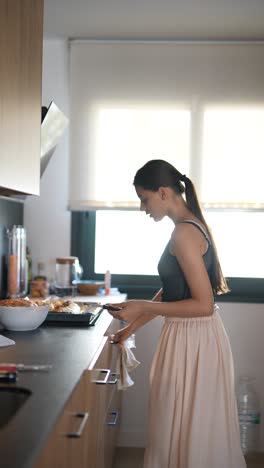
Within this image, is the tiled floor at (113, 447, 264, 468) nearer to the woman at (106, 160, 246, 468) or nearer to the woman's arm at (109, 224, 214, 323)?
the woman at (106, 160, 246, 468)

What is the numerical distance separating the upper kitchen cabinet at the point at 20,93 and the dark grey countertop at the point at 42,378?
0.49 metres

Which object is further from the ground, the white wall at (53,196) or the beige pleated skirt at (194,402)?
the white wall at (53,196)

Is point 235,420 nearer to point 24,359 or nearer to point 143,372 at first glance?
point 24,359

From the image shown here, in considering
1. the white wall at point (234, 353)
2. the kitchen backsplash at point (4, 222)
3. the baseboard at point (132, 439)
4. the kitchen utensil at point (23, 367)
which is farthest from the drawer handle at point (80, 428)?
the baseboard at point (132, 439)

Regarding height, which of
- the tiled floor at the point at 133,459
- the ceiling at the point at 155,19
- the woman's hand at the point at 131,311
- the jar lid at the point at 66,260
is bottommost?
the tiled floor at the point at 133,459

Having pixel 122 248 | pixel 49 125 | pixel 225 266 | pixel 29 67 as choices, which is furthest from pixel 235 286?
pixel 29 67

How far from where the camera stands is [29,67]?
1.90 meters

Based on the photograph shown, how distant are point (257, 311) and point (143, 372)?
0.73 metres

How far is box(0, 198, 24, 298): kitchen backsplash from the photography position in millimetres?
2734

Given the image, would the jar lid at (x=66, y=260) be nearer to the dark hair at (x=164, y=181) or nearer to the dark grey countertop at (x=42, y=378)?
the dark grey countertop at (x=42, y=378)

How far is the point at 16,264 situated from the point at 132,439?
1237 mm

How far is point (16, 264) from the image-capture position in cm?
273

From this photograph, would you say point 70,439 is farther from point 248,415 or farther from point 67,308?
point 248,415

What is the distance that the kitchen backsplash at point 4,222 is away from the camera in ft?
8.97
